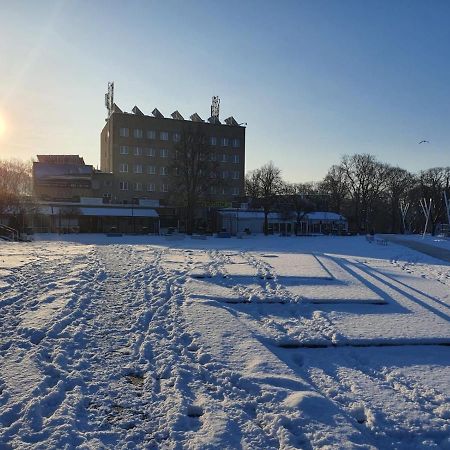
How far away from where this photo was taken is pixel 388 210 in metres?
86.4

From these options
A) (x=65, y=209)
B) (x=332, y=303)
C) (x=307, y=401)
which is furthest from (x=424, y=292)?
(x=65, y=209)

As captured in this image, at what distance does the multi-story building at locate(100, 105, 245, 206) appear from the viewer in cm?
7594

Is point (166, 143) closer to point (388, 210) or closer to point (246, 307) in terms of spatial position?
point (388, 210)

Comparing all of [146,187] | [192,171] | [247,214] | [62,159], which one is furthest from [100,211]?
[62,159]

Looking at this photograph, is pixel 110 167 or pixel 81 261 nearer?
pixel 81 261

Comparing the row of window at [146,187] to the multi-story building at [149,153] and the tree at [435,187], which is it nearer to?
the multi-story building at [149,153]

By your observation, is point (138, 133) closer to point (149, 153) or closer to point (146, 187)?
point (149, 153)

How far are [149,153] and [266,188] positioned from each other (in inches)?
1058

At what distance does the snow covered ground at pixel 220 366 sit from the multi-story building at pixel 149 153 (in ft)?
199

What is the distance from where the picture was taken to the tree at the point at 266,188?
59.9 m

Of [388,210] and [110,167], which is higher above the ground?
[110,167]

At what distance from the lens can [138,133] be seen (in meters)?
77.8

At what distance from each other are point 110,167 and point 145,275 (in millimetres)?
64960

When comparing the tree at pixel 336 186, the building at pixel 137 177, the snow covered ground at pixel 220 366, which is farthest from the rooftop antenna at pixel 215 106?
the snow covered ground at pixel 220 366
